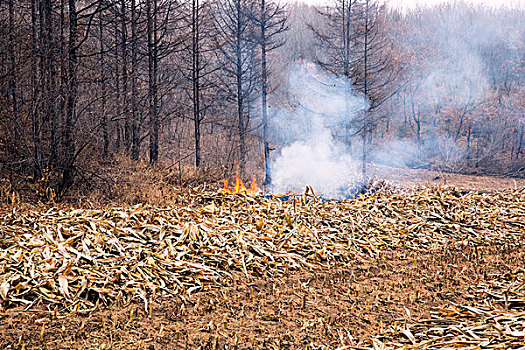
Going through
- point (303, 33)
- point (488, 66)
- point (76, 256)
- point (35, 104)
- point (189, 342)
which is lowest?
point (189, 342)

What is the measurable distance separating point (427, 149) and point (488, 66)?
1042 cm

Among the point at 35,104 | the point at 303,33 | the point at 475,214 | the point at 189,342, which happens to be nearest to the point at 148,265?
the point at 189,342

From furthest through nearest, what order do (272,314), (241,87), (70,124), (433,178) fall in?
(433,178)
(241,87)
(70,124)
(272,314)

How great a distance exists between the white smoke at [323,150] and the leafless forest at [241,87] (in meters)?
0.13

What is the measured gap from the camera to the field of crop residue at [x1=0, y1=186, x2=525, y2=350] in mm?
3402

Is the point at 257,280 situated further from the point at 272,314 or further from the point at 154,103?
the point at 154,103

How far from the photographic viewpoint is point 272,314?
394cm

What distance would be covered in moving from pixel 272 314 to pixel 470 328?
1.60 metres

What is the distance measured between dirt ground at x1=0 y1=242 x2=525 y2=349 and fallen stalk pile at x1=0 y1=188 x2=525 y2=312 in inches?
9.2

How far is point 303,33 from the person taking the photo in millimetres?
51656

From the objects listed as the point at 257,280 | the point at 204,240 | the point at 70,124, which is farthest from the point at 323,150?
the point at 257,280

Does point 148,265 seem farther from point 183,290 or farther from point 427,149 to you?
point 427,149

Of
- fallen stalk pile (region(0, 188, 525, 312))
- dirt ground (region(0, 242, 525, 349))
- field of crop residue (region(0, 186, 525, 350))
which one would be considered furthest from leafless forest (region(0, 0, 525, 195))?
dirt ground (region(0, 242, 525, 349))

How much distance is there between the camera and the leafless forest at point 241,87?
10352 mm
